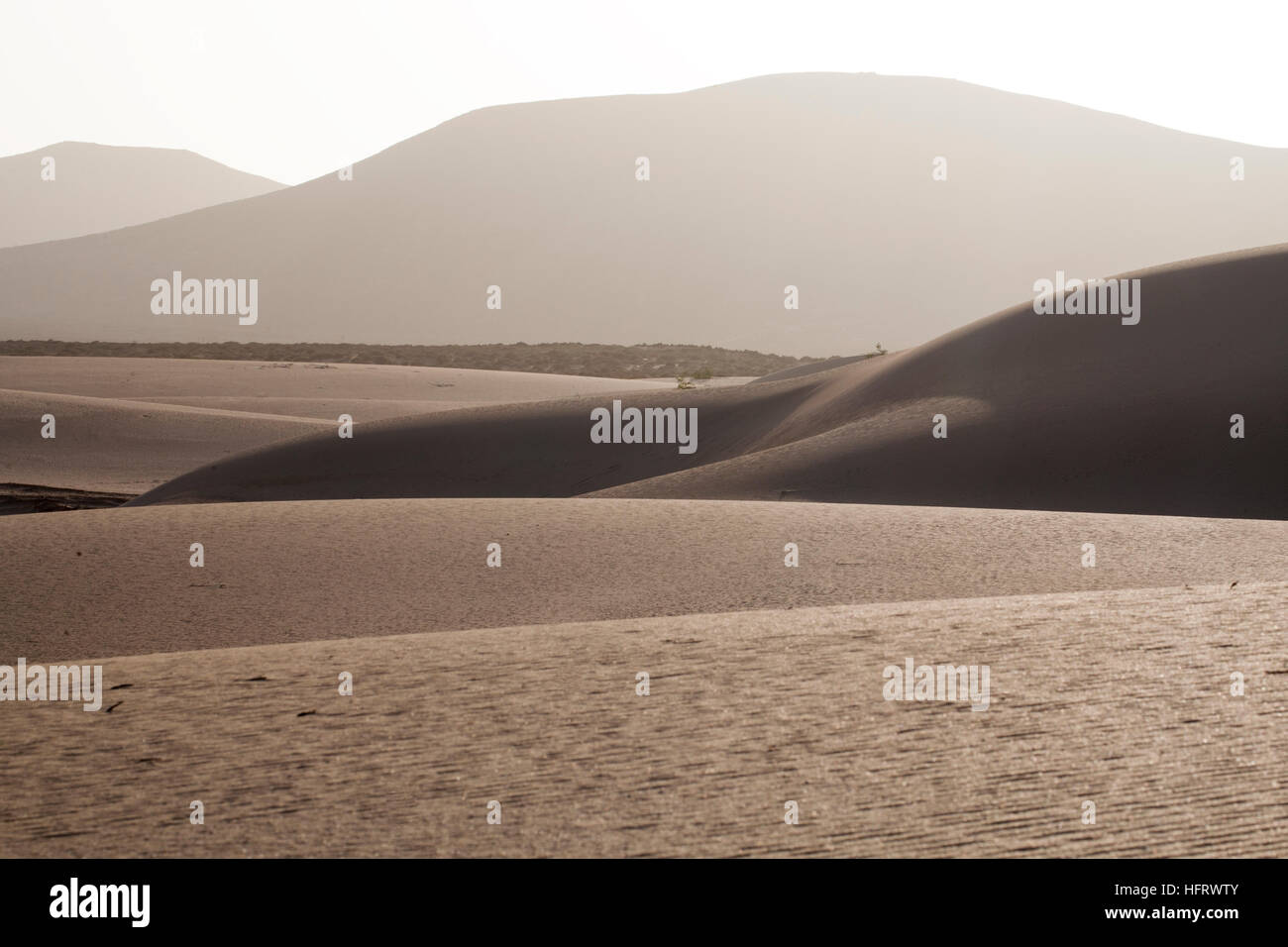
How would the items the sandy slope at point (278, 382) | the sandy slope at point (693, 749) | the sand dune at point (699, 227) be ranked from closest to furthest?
the sandy slope at point (693, 749), the sandy slope at point (278, 382), the sand dune at point (699, 227)

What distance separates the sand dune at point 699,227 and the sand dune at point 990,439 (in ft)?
163

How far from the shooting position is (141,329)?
7644 cm

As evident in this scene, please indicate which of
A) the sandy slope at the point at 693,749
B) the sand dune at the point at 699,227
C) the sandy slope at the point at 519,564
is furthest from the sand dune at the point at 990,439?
the sand dune at the point at 699,227

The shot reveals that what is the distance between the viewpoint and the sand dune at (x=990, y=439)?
12.7 m

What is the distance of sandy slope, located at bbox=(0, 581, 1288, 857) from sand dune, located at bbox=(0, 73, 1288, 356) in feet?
210

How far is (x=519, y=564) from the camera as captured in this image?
8156mm

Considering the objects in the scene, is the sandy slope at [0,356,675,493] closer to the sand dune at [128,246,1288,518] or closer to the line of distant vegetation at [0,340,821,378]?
the sand dune at [128,246,1288,518]

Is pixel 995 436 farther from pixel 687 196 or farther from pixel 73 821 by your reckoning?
pixel 687 196

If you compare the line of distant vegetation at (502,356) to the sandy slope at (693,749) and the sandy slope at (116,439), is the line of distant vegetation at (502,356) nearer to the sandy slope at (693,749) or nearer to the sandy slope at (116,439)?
the sandy slope at (116,439)

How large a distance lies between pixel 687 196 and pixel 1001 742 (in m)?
93.6

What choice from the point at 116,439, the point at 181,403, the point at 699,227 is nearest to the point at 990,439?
the point at 116,439

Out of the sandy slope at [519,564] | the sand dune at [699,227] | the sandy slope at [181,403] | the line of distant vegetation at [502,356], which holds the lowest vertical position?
the sandy slope at [519,564]

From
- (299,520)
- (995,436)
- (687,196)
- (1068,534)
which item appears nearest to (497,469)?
(995,436)

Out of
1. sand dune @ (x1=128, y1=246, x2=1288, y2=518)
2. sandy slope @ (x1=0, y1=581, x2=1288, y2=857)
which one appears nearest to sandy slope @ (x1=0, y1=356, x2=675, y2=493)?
sand dune @ (x1=128, y1=246, x2=1288, y2=518)
